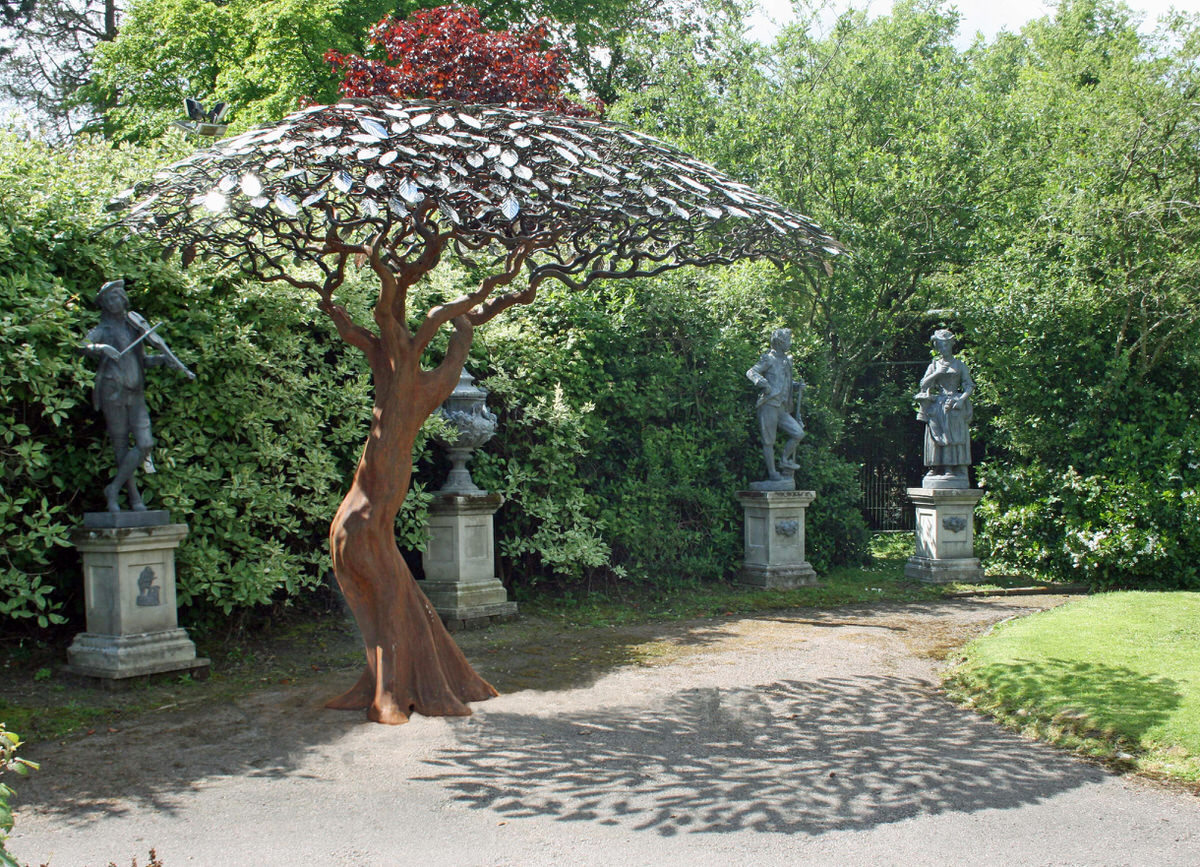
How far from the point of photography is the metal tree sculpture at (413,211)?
5383 mm

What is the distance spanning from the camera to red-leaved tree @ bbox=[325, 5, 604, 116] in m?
14.8

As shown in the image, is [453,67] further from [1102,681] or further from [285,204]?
[1102,681]

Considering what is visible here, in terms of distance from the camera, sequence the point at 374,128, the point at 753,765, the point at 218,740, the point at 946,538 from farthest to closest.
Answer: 1. the point at 946,538
2. the point at 218,740
3. the point at 374,128
4. the point at 753,765

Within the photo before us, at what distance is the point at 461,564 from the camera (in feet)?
28.2

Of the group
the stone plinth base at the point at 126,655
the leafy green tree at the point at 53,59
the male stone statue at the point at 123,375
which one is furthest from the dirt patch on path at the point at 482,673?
the leafy green tree at the point at 53,59

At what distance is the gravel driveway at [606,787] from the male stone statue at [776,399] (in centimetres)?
467

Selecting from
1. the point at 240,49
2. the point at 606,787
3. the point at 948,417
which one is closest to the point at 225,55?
the point at 240,49

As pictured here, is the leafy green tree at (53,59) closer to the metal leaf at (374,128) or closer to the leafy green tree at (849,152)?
the leafy green tree at (849,152)

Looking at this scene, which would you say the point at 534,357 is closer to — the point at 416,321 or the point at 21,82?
the point at 416,321

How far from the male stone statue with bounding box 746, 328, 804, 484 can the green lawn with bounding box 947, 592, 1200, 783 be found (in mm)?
3131

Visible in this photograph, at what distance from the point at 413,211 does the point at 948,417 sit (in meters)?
8.10

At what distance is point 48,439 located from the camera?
259 inches

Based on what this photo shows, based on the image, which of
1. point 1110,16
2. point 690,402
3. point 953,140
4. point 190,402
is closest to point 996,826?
point 190,402

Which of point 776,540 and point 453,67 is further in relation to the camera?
point 453,67
